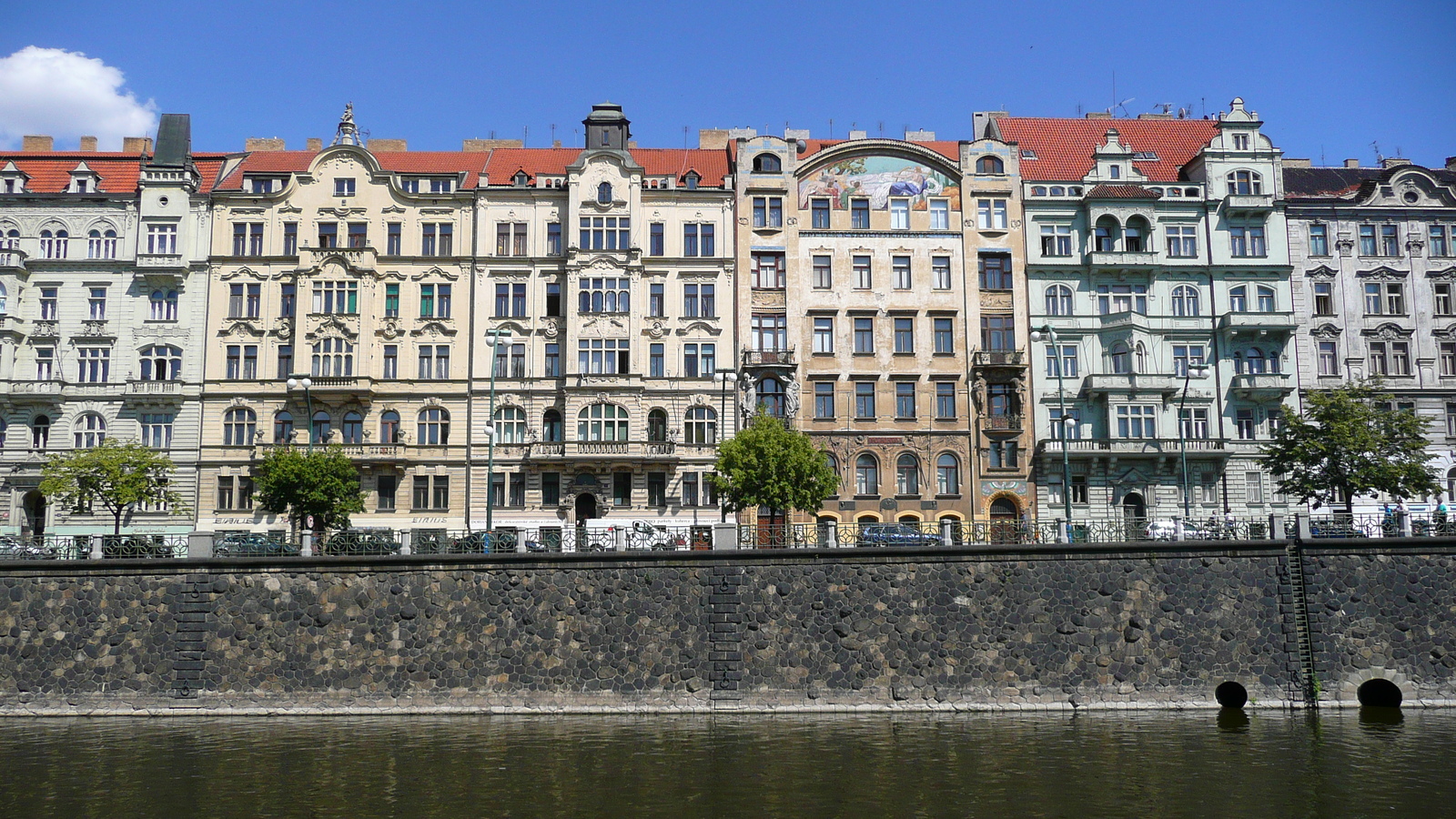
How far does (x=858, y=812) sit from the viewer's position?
804 inches

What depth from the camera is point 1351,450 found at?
1688 inches

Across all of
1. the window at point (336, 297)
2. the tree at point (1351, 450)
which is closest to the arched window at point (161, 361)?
the window at point (336, 297)

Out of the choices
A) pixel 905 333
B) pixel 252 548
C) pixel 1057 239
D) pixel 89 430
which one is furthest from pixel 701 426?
pixel 89 430

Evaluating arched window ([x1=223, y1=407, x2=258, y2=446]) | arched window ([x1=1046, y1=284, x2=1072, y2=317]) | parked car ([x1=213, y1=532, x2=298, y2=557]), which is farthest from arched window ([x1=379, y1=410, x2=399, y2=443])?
arched window ([x1=1046, y1=284, x2=1072, y2=317])

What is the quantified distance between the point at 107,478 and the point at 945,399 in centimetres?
3581

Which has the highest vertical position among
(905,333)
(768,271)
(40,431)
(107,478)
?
(768,271)

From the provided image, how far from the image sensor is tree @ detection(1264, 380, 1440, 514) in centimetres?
4256

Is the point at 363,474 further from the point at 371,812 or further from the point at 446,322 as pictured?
the point at 371,812

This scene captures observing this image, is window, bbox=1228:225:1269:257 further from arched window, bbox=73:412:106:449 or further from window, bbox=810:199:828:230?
arched window, bbox=73:412:106:449

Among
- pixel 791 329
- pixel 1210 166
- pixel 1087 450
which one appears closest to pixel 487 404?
pixel 791 329

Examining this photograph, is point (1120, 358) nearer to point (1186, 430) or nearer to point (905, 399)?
point (1186, 430)

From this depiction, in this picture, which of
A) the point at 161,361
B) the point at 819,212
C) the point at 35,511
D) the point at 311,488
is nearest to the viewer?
the point at 311,488

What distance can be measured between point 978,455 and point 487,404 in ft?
74.2

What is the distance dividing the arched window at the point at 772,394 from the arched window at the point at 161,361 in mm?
26521
